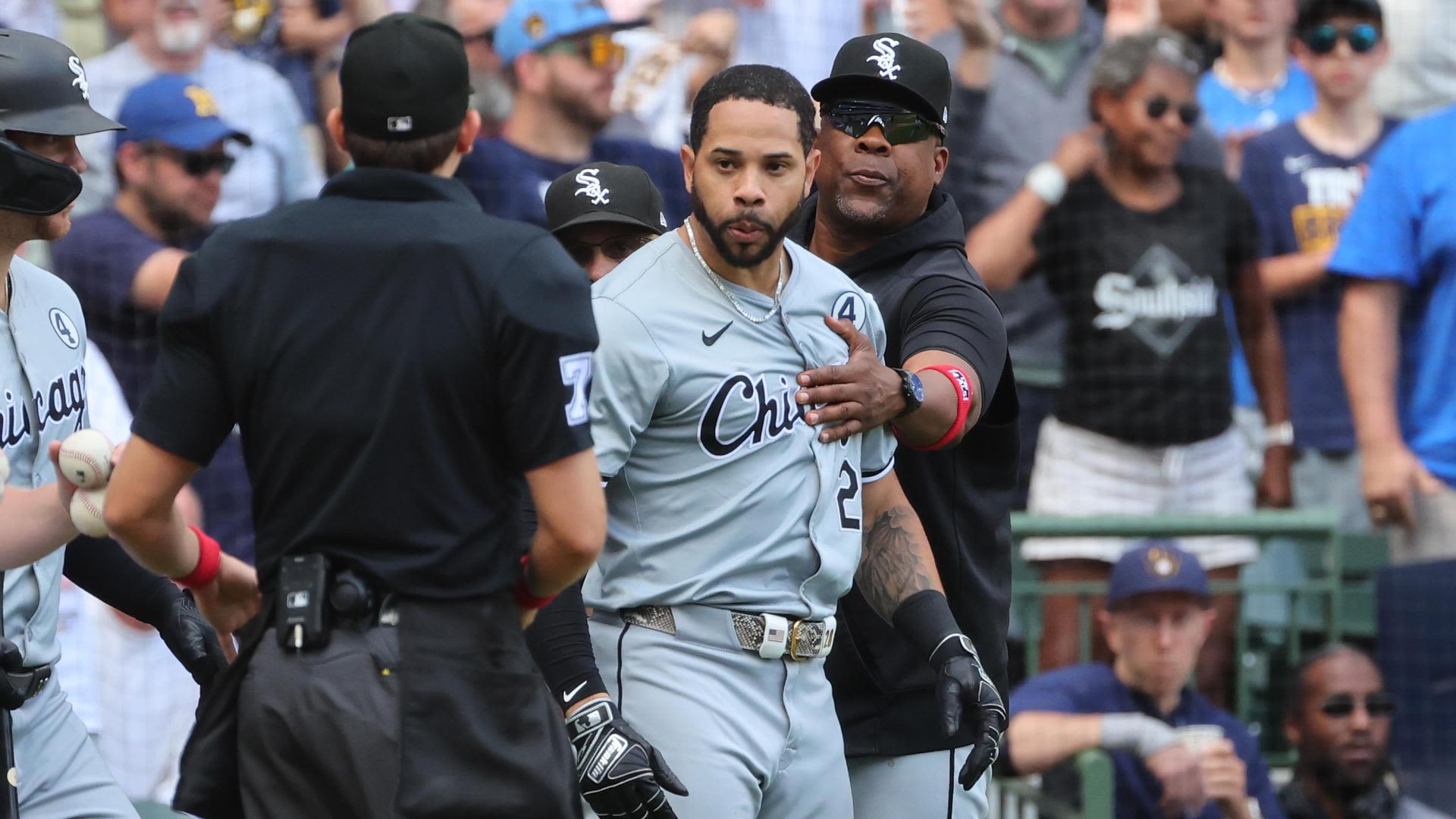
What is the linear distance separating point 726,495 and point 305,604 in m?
0.84

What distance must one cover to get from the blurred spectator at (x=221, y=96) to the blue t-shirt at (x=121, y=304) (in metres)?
0.39

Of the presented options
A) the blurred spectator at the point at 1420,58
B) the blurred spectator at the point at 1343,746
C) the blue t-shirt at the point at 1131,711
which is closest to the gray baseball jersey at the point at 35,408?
the blue t-shirt at the point at 1131,711

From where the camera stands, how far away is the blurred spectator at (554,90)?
272 inches

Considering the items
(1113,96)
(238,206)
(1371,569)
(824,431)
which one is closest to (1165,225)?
(1113,96)

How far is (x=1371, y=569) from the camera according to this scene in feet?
21.8

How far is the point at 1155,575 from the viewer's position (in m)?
6.14

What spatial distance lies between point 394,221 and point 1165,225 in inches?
178

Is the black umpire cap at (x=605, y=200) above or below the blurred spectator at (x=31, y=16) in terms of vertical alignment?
below

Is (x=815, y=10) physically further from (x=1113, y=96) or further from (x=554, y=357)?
(x=554, y=357)

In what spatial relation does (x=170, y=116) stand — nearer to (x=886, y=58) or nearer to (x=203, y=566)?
(x=886, y=58)

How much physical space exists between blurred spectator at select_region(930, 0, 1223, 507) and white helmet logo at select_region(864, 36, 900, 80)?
2.88 meters

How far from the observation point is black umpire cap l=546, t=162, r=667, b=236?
4.64m

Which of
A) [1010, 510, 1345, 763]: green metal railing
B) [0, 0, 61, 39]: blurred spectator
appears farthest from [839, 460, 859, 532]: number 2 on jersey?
[0, 0, 61, 39]: blurred spectator

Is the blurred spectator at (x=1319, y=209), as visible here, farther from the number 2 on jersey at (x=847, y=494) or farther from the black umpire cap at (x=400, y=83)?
the black umpire cap at (x=400, y=83)
